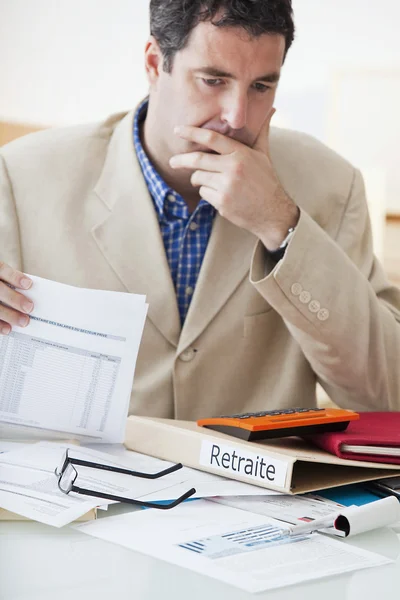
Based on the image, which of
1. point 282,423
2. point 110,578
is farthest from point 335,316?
point 110,578

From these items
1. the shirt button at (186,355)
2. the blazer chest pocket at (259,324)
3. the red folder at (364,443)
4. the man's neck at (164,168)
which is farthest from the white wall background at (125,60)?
the red folder at (364,443)

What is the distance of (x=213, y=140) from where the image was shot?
50.6 inches

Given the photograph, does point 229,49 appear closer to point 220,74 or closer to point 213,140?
point 220,74

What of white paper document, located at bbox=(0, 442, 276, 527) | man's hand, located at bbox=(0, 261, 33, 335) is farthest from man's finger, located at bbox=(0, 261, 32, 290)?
white paper document, located at bbox=(0, 442, 276, 527)

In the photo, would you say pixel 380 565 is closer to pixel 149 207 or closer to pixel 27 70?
pixel 149 207

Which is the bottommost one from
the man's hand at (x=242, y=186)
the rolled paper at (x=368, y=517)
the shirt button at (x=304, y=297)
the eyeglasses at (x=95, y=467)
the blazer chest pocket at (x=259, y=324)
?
the eyeglasses at (x=95, y=467)

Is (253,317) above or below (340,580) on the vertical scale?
above

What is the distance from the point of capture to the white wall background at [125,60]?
346 cm

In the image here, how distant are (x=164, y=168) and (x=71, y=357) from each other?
582 mm

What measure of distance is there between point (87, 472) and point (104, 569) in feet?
0.78

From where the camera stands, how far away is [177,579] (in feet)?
2.13

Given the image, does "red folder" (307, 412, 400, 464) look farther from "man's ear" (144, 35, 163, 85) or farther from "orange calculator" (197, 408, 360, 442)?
"man's ear" (144, 35, 163, 85)

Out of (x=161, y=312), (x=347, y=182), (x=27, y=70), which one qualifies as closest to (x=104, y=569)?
(x=161, y=312)

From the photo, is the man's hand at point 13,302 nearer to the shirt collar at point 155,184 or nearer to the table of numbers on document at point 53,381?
the table of numbers on document at point 53,381
